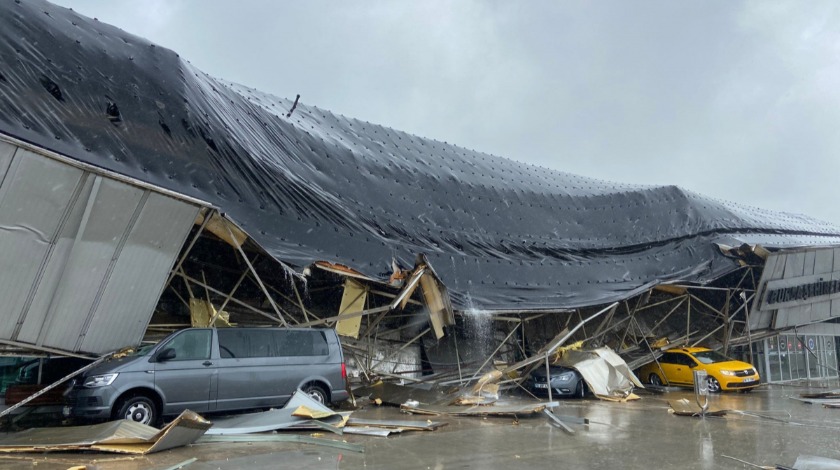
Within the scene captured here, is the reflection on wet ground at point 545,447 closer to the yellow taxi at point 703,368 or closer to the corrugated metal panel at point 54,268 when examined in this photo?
the corrugated metal panel at point 54,268

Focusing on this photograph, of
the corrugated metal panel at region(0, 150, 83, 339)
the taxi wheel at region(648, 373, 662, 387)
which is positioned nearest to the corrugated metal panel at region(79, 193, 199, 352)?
the corrugated metal panel at region(0, 150, 83, 339)

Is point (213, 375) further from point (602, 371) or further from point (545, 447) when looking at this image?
point (602, 371)

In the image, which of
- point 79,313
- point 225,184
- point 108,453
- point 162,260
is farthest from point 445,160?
point 108,453

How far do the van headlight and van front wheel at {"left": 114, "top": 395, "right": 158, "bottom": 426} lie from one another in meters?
0.39

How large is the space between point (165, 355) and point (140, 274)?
1.34 m

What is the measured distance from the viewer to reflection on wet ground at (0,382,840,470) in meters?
7.14

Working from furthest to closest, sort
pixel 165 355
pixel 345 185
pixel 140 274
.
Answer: pixel 345 185, pixel 140 274, pixel 165 355

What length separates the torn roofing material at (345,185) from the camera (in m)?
10.4

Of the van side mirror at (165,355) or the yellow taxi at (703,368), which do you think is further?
the yellow taxi at (703,368)

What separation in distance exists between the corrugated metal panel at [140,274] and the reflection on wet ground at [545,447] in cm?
274

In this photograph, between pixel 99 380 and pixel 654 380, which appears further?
pixel 654 380

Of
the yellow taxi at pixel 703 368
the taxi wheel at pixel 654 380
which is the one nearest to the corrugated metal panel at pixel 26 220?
the yellow taxi at pixel 703 368

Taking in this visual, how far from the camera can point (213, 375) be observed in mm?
10117

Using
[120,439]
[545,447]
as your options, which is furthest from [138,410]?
[545,447]
